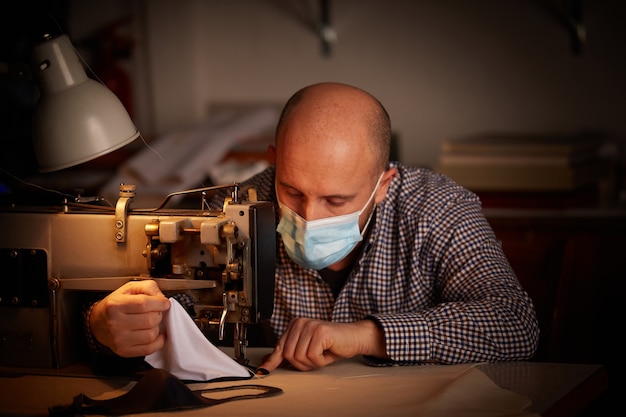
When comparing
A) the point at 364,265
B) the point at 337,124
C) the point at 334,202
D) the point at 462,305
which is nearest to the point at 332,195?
the point at 334,202

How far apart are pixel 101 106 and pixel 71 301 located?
0.52 m

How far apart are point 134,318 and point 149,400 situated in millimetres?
240

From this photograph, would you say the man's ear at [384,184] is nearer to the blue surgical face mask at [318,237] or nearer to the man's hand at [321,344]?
the blue surgical face mask at [318,237]

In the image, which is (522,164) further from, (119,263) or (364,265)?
(119,263)

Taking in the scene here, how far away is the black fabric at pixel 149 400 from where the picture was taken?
2018 mm

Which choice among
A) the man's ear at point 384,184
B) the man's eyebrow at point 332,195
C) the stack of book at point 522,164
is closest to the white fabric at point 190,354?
the man's eyebrow at point 332,195

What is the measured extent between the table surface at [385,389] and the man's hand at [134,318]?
0.31 ft

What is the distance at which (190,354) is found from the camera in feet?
7.38

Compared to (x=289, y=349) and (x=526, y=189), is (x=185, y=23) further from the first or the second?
(x=289, y=349)

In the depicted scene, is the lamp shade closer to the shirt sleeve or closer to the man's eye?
the man's eye

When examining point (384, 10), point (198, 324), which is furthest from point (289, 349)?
point (384, 10)

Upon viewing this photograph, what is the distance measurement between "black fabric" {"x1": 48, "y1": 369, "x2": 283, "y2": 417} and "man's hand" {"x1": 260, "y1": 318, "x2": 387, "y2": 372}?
0.87 feet

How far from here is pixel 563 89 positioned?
4.27m

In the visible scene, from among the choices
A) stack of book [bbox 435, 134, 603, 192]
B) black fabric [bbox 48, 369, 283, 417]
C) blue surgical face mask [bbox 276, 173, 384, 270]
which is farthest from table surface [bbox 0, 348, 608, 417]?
stack of book [bbox 435, 134, 603, 192]
